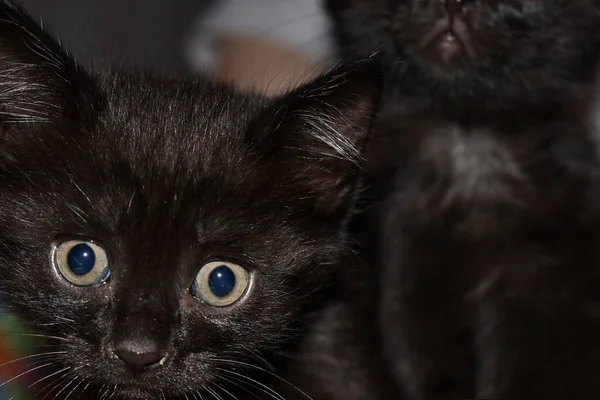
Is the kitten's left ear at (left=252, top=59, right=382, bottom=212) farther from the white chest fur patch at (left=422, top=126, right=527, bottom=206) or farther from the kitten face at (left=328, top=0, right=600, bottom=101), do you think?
the white chest fur patch at (left=422, top=126, right=527, bottom=206)

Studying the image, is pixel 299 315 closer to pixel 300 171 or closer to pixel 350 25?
A: pixel 300 171

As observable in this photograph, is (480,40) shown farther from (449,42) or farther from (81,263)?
(81,263)

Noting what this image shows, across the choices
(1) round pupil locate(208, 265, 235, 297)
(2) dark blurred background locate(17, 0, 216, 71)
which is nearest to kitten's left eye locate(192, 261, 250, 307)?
(1) round pupil locate(208, 265, 235, 297)

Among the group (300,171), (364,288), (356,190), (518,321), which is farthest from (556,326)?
(300,171)

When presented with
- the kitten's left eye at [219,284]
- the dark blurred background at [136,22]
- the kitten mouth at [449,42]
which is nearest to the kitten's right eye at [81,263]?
the kitten's left eye at [219,284]

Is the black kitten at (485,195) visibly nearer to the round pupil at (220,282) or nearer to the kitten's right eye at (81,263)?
the round pupil at (220,282)

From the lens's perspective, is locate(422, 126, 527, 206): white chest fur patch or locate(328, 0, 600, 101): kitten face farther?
locate(422, 126, 527, 206): white chest fur patch

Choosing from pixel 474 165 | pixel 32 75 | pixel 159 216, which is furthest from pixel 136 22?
pixel 159 216
